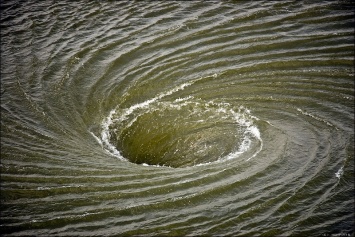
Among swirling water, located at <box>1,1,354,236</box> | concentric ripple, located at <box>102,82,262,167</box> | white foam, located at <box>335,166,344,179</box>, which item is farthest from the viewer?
concentric ripple, located at <box>102,82,262,167</box>

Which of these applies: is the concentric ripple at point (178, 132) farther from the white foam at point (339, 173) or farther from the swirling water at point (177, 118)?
the white foam at point (339, 173)

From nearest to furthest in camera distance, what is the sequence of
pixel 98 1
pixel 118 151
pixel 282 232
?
pixel 282 232 < pixel 118 151 < pixel 98 1

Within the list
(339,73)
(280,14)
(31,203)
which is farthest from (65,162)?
(280,14)

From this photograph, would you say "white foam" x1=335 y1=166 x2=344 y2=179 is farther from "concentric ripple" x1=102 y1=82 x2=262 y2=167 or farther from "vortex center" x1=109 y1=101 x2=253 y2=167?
"vortex center" x1=109 y1=101 x2=253 y2=167

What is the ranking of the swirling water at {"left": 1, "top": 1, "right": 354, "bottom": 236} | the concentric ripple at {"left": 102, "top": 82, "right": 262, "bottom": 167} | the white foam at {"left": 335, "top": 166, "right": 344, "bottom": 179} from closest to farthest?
the swirling water at {"left": 1, "top": 1, "right": 354, "bottom": 236} → the white foam at {"left": 335, "top": 166, "right": 344, "bottom": 179} → the concentric ripple at {"left": 102, "top": 82, "right": 262, "bottom": 167}

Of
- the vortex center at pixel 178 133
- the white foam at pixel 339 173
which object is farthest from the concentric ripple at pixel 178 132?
the white foam at pixel 339 173

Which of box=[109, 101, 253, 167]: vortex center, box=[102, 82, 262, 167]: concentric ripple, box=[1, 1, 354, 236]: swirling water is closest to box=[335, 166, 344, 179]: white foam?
box=[1, 1, 354, 236]: swirling water

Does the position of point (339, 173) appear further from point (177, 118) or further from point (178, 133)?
point (177, 118)

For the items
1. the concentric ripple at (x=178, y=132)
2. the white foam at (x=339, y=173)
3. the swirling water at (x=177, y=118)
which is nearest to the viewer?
the swirling water at (x=177, y=118)

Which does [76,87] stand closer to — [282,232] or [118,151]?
[118,151]
